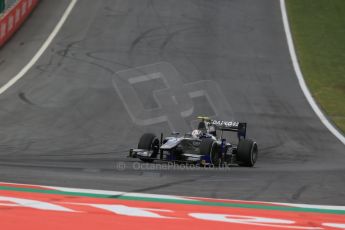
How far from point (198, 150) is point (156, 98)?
9.60 metres

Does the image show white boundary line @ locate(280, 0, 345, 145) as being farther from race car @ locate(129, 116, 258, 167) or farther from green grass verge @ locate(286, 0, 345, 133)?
race car @ locate(129, 116, 258, 167)

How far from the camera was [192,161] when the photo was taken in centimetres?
1317

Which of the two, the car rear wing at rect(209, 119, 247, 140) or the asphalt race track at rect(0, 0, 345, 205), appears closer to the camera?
the asphalt race track at rect(0, 0, 345, 205)

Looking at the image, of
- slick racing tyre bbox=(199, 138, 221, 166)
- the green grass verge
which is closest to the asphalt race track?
slick racing tyre bbox=(199, 138, 221, 166)

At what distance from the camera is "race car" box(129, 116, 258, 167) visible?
13.3m

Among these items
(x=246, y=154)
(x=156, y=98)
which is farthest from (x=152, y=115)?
(x=246, y=154)

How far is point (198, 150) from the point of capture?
547 inches

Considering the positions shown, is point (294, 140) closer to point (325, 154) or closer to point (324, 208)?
point (325, 154)

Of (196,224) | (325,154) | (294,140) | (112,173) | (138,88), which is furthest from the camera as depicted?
(138,88)

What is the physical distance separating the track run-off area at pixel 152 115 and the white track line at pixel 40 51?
47mm

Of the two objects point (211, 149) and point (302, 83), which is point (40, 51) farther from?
point (211, 149)

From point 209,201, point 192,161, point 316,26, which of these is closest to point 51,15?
point 316,26

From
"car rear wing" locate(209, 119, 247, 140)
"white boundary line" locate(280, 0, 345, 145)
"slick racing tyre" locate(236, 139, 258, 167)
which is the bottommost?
"slick racing tyre" locate(236, 139, 258, 167)

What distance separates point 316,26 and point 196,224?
1213 inches
